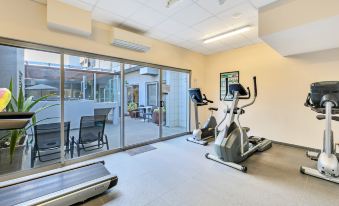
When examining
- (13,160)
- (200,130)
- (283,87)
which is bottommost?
(13,160)

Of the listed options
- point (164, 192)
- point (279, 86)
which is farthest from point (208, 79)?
point (164, 192)

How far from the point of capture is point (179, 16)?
3.30m

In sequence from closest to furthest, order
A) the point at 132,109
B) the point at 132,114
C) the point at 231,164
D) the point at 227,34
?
1. the point at 231,164
2. the point at 227,34
3. the point at 132,109
4. the point at 132,114

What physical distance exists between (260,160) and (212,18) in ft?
10.0

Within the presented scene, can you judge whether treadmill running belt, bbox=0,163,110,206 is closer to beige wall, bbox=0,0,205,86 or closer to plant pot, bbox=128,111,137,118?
beige wall, bbox=0,0,205,86

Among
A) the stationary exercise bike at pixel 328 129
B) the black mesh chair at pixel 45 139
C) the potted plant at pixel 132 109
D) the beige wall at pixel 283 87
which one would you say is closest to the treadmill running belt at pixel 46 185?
the black mesh chair at pixel 45 139

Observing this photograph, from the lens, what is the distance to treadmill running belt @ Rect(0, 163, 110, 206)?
1.84 m

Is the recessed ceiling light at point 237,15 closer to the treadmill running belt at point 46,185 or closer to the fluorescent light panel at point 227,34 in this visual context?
the fluorescent light panel at point 227,34

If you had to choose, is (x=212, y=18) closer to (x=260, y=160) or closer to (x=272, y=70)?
(x=272, y=70)

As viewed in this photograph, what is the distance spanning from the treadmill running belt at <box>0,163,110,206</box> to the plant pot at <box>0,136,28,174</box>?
0.73 meters

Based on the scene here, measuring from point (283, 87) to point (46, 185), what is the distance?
5.25 meters

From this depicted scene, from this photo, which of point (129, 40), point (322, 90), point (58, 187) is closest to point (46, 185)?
point (58, 187)

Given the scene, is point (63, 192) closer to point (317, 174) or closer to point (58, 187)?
point (58, 187)

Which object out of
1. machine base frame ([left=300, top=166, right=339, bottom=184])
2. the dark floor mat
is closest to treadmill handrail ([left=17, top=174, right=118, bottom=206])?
the dark floor mat
